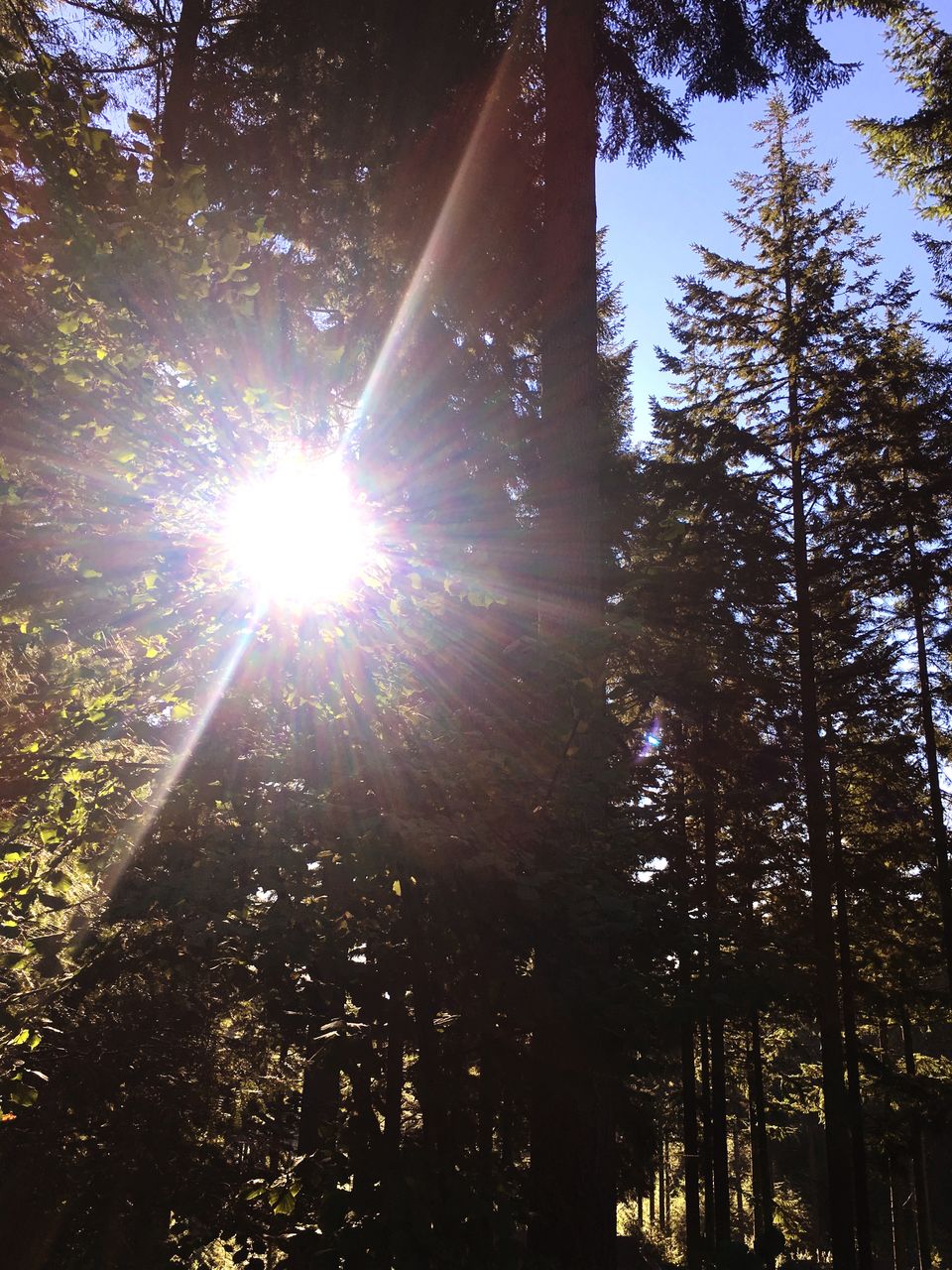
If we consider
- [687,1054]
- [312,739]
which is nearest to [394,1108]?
[312,739]

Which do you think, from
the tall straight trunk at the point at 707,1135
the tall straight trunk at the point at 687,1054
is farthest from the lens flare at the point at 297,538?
the tall straight trunk at the point at 707,1135

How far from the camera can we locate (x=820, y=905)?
11125mm

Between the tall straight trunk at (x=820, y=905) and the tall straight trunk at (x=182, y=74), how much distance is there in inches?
357

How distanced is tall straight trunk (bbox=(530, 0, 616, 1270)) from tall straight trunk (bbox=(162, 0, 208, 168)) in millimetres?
3961

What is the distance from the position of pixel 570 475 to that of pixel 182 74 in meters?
6.53

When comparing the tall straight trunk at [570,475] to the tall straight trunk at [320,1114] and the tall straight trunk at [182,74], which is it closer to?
the tall straight trunk at [320,1114]

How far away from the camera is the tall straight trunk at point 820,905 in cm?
1009

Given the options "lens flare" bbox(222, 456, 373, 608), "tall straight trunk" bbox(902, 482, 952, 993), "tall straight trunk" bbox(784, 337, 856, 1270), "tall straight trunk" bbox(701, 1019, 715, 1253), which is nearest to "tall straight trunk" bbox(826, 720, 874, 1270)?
"tall straight trunk" bbox(902, 482, 952, 993)

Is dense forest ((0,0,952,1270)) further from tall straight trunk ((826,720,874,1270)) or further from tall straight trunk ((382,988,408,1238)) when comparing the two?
tall straight trunk ((826,720,874,1270))

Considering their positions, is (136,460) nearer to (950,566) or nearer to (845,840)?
(950,566)

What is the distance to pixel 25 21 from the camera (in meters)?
6.36

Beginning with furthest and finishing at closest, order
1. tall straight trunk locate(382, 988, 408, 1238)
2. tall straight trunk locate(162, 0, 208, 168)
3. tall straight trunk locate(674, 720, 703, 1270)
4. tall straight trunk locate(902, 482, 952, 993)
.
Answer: tall straight trunk locate(902, 482, 952, 993)
tall straight trunk locate(162, 0, 208, 168)
tall straight trunk locate(674, 720, 703, 1270)
tall straight trunk locate(382, 988, 408, 1238)

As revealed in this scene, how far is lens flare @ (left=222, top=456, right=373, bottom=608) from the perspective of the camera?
4.13 m

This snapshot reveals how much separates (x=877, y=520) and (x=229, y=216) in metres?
10.4
